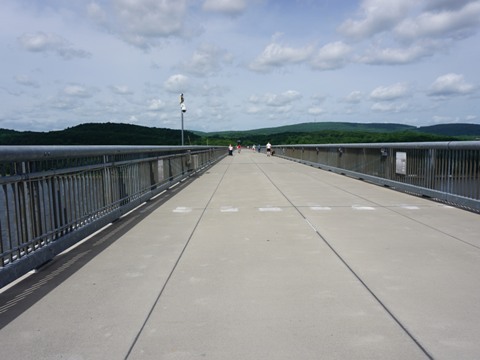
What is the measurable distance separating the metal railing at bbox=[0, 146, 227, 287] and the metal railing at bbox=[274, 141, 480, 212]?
719 cm

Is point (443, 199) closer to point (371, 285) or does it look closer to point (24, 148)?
point (371, 285)

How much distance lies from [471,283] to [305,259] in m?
1.86

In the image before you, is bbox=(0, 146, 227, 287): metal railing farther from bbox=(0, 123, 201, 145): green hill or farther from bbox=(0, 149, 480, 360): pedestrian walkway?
bbox=(0, 123, 201, 145): green hill

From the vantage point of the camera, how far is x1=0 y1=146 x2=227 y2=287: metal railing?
180 inches

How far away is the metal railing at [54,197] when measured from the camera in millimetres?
4561

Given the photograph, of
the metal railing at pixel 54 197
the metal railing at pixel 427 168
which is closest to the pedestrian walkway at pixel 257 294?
the metal railing at pixel 54 197

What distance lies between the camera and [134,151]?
974 centimetres

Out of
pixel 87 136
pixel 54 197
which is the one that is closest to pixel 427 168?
pixel 54 197

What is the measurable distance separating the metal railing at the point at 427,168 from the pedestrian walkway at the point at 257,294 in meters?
1.70

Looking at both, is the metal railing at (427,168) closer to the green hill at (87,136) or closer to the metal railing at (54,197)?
the metal railing at (54,197)

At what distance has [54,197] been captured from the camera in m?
5.70

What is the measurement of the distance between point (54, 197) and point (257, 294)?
3151mm

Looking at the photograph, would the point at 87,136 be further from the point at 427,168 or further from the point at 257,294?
the point at 257,294

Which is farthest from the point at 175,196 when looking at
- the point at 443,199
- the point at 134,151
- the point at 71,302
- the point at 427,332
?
the point at 427,332
